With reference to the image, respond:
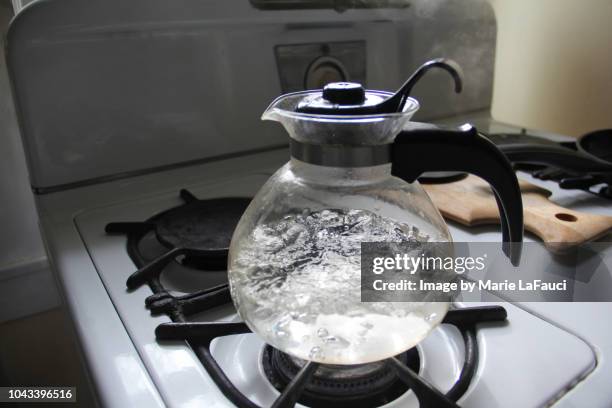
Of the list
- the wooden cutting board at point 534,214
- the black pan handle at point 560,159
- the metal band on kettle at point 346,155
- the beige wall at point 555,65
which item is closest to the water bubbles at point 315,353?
the metal band on kettle at point 346,155

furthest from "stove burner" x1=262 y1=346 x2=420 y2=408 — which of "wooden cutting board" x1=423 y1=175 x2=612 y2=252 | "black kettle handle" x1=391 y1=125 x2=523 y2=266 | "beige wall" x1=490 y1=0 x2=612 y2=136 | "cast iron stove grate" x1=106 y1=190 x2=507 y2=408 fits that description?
"beige wall" x1=490 y1=0 x2=612 y2=136

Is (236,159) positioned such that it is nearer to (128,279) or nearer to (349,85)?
(128,279)

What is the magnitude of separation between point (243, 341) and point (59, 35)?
17.8 inches

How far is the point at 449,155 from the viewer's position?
1.01 feet

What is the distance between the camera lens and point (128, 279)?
42 centimetres

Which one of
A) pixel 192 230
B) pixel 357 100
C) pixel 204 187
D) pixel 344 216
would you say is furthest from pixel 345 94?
pixel 204 187

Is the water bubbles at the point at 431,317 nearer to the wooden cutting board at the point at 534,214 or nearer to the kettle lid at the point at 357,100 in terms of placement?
the kettle lid at the point at 357,100

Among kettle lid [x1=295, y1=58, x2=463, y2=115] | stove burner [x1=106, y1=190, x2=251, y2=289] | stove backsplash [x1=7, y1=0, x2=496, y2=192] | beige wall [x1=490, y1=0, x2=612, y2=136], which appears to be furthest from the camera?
beige wall [x1=490, y1=0, x2=612, y2=136]

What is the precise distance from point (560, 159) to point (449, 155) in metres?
0.40

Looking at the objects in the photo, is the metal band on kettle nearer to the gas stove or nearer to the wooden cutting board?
the gas stove

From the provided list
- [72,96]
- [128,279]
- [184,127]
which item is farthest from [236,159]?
[128,279]

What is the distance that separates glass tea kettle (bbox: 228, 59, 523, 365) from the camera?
290 mm

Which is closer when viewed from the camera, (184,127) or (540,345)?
(540,345)

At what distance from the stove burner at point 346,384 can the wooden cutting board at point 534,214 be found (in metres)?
0.27
